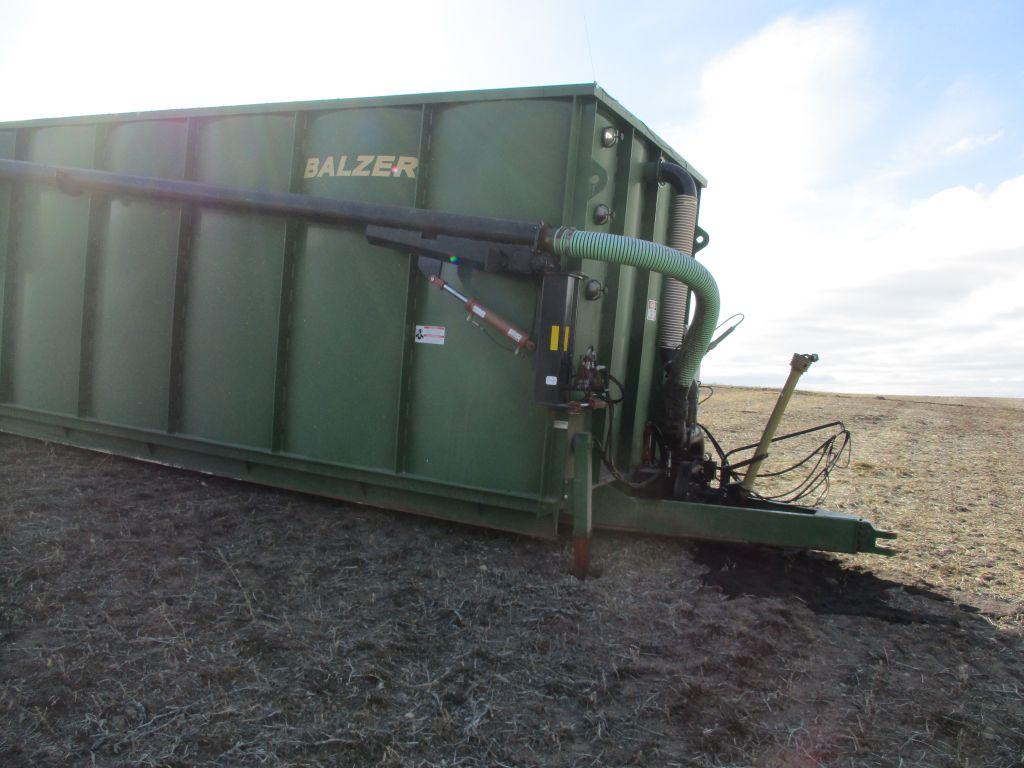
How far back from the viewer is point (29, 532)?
16.5 feet

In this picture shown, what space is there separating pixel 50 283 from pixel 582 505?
575 cm

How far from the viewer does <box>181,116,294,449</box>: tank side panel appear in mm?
5973

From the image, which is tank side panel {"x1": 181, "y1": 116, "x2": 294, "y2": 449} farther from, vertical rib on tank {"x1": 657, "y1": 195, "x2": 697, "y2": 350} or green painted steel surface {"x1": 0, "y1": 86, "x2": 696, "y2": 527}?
vertical rib on tank {"x1": 657, "y1": 195, "x2": 697, "y2": 350}

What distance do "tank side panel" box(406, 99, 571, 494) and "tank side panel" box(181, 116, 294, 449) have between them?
1.39 m

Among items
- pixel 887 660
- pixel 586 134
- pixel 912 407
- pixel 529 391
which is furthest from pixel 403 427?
pixel 912 407

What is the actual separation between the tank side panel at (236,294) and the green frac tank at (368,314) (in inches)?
0.7

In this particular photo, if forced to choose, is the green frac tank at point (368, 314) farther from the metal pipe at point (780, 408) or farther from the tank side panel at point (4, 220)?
the tank side panel at point (4, 220)

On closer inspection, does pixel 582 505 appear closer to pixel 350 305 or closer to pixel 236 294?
pixel 350 305

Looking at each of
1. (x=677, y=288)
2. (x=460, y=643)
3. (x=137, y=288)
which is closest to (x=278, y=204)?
(x=137, y=288)

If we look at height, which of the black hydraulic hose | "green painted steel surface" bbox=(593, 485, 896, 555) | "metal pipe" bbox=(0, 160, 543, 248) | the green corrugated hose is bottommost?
"green painted steel surface" bbox=(593, 485, 896, 555)

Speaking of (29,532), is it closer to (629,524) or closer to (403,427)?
(403,427)

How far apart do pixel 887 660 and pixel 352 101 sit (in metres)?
4.88

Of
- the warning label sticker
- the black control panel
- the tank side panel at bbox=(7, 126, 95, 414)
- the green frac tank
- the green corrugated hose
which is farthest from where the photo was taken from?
the tank side panel at bbox=(7, 126, 95, 414)

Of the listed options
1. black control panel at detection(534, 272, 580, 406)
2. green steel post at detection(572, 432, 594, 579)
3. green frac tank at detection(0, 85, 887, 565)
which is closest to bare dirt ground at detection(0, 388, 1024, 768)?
green steel post at detection(572, 432, 594, 579)
